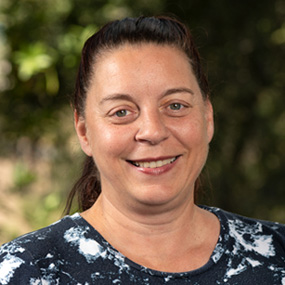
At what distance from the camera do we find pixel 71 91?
268 centimetres

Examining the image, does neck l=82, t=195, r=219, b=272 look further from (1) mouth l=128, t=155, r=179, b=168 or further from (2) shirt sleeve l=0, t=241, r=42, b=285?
(2) shirt sleeve l=0, t=241, r=42, b=285

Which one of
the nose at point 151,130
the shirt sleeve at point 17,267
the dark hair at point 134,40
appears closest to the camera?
the shirt sleeve at point 17,267

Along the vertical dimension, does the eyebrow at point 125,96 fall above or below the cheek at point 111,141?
above

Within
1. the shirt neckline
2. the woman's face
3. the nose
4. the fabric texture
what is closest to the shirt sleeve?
the fabric texture

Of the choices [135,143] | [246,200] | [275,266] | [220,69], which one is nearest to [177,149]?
[135,143]

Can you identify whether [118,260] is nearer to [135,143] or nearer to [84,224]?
[84,224]

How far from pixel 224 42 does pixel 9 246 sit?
2607 mm

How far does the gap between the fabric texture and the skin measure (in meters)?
0.05

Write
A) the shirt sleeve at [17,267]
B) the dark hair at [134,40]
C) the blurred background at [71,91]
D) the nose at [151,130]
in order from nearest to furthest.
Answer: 1. the shirt sleeve at [17,267]
2. the nose at [151,130]
3. the dark hair at [134,40]
4. the blurred background at [71,91]

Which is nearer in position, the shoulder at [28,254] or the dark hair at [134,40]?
the shoulder at [28,254]

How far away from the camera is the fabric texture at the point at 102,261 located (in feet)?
5.00

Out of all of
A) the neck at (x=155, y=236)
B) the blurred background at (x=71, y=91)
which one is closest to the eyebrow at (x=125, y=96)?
the neck at (x=155, y=236)

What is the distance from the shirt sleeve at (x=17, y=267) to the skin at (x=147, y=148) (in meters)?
0.26

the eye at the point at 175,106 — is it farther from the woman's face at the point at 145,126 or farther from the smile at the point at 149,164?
the smile at the point at 149,164
